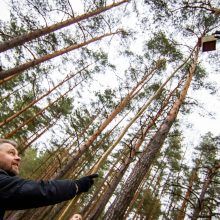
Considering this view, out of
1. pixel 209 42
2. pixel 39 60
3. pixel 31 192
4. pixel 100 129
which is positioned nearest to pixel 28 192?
pixel 31 192

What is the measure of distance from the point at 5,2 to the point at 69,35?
344 centimetres

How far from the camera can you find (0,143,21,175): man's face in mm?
1963

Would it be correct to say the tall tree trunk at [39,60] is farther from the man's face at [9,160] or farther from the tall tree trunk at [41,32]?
the man's face at [9,160]

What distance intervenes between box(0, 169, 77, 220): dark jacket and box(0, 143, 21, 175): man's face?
11.8 inches

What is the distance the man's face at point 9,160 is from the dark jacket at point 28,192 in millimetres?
301

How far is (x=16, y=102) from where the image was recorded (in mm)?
17734

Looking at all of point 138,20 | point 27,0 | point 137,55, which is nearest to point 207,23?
point 138,20

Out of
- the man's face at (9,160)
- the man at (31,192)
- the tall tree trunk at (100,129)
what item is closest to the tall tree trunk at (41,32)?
the tall tree trunk at (100,129)

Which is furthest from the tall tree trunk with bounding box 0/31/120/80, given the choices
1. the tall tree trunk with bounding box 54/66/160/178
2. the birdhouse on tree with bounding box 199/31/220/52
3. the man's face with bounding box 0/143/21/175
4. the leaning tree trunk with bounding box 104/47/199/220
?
the man's face with bounding box 0/143/21/175

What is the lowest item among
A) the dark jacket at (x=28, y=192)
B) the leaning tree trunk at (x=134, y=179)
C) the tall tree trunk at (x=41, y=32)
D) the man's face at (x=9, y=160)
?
the dark jacket at (x=28, y=192)

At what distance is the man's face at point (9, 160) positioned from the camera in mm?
1963

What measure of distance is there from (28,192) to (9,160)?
1.75ft

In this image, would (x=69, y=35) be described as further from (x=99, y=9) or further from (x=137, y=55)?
(x=137, y=55)

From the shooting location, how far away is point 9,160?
6.52 feet
